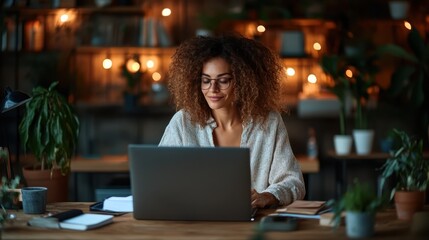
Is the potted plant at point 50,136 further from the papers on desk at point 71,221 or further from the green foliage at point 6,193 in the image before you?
the papers on desk at point 71,221

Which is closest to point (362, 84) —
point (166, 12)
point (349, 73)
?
point (349, 73)

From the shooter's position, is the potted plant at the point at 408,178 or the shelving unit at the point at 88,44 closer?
the potted plant at the point at 408,178

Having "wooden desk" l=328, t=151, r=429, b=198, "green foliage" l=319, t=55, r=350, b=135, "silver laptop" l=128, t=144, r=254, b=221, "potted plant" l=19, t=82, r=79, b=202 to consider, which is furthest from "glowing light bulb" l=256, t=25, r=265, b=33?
"silver laptop" l=128, t=144, r=254, b=221

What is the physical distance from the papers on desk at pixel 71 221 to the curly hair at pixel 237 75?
96cm

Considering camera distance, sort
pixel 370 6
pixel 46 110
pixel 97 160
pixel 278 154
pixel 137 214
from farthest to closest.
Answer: pixel 370 6
pixel 97 160
pixel 46 110
pixel 278 154
pixel 137 214

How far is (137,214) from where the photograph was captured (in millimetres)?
2658

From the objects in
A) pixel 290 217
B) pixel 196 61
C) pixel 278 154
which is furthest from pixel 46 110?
pixel 290 217

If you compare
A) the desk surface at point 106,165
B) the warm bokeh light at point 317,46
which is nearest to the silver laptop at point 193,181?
the desk surface at point 106,165

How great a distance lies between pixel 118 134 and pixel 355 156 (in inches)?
85.1

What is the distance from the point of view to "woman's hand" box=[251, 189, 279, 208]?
2.90 meters

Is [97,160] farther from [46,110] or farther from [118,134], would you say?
[46,110]

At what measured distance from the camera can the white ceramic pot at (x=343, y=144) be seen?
590 cm

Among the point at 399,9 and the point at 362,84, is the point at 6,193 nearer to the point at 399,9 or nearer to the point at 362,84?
the point at 362,84

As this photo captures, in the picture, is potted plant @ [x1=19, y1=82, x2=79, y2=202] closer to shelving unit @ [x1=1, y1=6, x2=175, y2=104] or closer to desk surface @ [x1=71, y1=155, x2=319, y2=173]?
desk surface @ [x1=71, y1=155, x2=319, y2=173]
